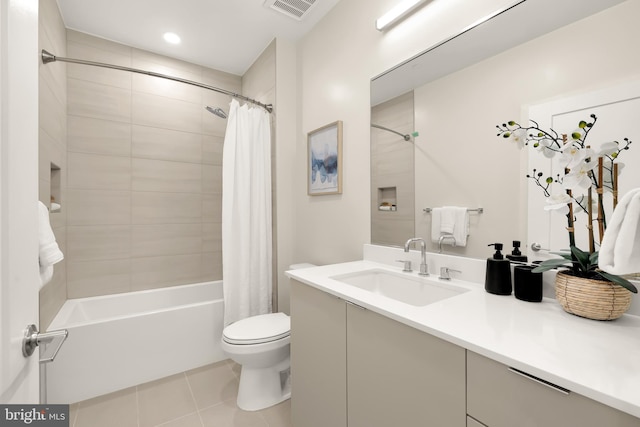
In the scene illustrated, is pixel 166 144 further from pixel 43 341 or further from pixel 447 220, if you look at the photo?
pixel 447 220

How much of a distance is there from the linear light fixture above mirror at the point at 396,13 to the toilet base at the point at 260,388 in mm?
2067

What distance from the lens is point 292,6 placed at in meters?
1.94

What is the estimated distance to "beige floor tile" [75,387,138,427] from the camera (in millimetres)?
1552

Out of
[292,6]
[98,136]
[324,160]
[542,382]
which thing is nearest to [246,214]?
[324,160]

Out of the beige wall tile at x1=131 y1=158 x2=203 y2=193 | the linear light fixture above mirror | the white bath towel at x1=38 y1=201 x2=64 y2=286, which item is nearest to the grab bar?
the white bath towel at x1=38 y1=201 x2=64 y2=286

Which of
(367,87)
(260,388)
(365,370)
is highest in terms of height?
(367,87)

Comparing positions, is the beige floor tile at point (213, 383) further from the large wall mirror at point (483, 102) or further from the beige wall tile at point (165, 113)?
the beige wall tile at point (165, 113)

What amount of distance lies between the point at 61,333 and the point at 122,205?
7.18ft

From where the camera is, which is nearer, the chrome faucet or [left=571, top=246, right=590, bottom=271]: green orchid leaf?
[left=571, top=246, right=590, bottom=271]: green orchid leaf

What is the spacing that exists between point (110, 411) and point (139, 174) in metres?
1.81

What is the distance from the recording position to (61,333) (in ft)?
2.02

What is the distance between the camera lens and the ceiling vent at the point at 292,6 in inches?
74.8

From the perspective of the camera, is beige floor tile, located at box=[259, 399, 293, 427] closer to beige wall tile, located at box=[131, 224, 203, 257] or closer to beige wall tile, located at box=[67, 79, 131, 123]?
beige wall tile, located at box=[131, 224, 203, 257]

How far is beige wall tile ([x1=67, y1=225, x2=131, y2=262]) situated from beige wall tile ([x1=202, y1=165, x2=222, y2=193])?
2.55ft
